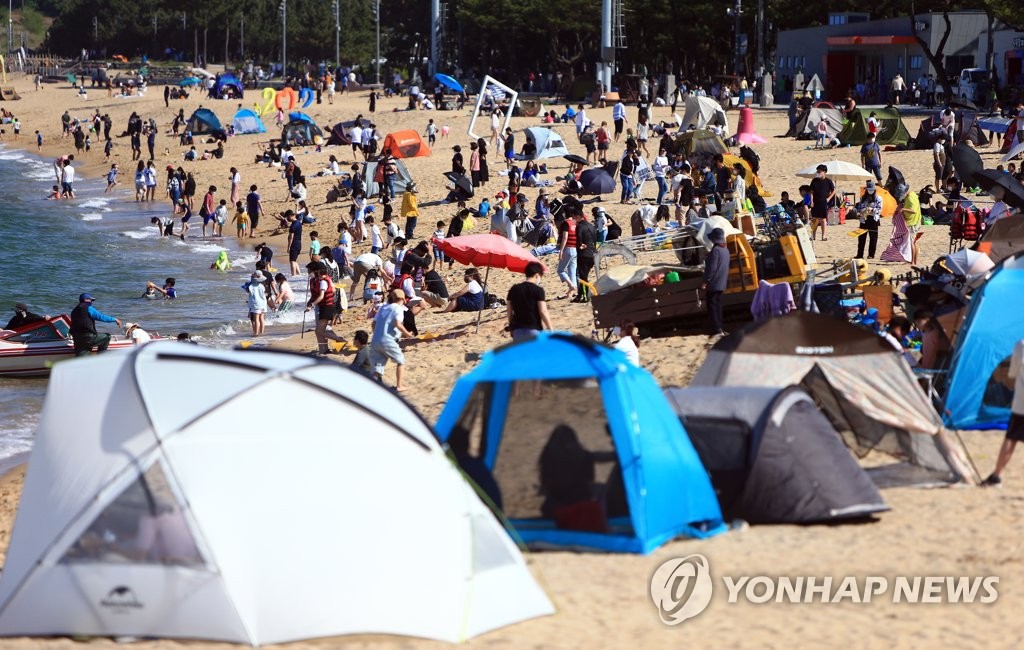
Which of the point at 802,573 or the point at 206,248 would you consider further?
the point at 206,248

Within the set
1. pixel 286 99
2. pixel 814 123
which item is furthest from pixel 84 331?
pixel 286 99

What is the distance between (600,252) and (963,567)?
9184 mm

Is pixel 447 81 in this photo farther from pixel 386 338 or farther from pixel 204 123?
pixel 386 338

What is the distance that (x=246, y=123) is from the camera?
181 feet

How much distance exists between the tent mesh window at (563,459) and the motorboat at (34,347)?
12.1 metres

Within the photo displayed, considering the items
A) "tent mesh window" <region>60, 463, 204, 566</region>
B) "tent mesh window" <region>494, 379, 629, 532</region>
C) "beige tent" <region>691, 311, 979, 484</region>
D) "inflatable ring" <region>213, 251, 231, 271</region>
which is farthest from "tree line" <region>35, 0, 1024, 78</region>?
"tent mesh window" <region>60, 463, 204, 566</region>

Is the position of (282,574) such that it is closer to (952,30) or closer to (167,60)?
(952,30)

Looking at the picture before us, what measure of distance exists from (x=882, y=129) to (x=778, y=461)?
26.7 m

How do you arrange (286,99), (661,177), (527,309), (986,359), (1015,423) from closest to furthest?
1. (1015,423)
2. (986,359)
3. (527,309)
4. (661,177)
5. (286,99)

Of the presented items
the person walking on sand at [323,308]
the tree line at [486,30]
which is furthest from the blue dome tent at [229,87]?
Answer: the person walking on sand at [323,308]

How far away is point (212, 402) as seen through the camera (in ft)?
27.3

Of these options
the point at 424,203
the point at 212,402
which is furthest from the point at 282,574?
the point at 424,203

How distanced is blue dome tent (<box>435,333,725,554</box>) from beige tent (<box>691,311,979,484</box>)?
1596 mm

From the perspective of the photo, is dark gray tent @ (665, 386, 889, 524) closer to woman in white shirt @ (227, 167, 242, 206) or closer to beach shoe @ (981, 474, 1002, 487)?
beach shoe @ (981, 474, 1002, 487)
